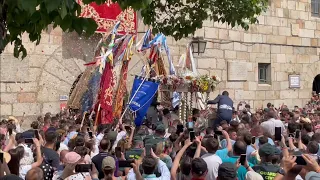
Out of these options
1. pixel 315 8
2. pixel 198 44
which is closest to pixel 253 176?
pixel 198 44

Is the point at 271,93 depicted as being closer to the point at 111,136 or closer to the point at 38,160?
the point at 111,136

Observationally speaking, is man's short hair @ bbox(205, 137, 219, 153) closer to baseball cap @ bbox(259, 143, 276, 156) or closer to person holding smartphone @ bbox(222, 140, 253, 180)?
person holding smartphone @ bbox(222, 140, 253, 180)

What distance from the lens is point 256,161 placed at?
7.24 m

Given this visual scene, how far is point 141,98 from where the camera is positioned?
1246cm

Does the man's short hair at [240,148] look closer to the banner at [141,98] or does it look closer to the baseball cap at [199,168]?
the baseball cap at [199,168]

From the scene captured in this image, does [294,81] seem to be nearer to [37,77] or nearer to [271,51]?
[271,51]

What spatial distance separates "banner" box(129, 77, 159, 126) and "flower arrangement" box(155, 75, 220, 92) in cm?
55

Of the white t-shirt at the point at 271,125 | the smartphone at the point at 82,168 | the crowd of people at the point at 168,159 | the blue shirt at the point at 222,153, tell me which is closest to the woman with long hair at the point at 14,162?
the crowd of people at the point at 168,159

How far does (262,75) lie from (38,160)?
1453 centimetres

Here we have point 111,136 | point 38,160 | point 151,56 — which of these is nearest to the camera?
point 38,160

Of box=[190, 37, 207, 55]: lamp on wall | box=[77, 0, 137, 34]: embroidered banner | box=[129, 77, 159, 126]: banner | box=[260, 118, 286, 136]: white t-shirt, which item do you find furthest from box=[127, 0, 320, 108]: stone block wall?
box=[260, 118, 286, 136]: white t-shirt

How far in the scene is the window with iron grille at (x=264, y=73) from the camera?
782 inches

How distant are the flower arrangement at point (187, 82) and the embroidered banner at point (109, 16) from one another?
8.76ft

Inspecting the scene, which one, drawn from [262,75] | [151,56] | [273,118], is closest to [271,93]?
[262,75]
